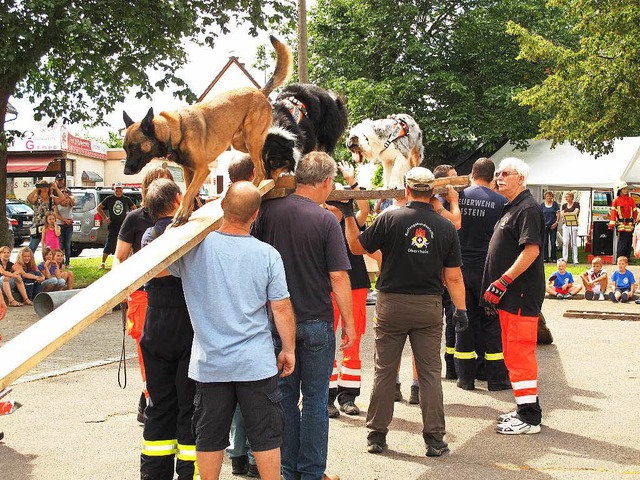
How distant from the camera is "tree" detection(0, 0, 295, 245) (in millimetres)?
14086

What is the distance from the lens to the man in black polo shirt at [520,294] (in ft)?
20.2

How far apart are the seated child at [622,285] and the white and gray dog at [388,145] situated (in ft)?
28.0

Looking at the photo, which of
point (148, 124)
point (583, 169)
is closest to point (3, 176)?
point (148, 124)

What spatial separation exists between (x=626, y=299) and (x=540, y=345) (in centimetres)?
537

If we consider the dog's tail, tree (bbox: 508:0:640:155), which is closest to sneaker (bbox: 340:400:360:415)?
the dog's tail

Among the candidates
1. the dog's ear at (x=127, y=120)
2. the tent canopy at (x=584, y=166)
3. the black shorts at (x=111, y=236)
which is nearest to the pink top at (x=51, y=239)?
the black shorts at (x=111, y=236)

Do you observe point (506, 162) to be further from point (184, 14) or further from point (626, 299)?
point (184, 14)

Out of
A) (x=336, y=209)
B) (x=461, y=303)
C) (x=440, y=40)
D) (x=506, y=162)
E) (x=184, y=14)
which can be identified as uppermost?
(x=440, y=40)

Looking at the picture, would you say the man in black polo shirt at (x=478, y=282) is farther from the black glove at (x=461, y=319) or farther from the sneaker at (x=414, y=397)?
the black glove at (x=461, y=319)

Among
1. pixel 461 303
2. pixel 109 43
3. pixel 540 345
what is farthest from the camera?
pixel 109 43

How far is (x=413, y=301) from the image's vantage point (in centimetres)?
572

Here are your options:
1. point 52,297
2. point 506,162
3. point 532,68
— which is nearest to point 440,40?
point 532,68

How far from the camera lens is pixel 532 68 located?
29.7 m

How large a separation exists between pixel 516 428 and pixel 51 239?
12676mm
